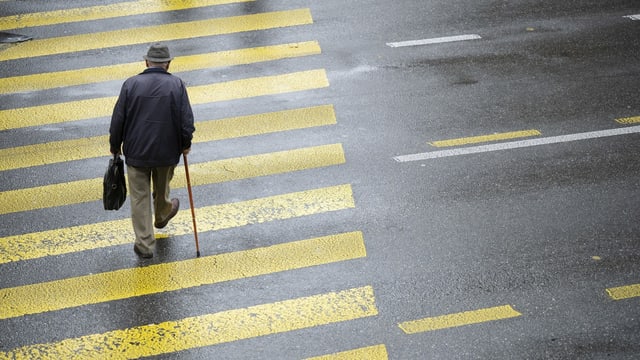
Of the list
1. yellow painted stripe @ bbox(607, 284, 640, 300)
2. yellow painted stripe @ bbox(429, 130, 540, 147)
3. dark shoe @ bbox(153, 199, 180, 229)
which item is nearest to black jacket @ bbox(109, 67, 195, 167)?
dark shoe @ bbox(153, 199, 180, 229)

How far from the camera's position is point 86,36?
45.8 ft

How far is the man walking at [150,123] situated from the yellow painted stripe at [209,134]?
7.35ft

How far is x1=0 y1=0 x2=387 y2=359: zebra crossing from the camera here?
801cm

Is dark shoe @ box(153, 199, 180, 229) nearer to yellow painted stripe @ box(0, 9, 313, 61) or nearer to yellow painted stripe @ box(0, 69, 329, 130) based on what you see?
yellow painted stripe @ box(0, 69, 329, 130)

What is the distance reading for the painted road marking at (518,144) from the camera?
10.7m

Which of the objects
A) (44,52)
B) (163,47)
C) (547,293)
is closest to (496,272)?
(547,293)

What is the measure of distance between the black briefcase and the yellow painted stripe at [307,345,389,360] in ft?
8.70

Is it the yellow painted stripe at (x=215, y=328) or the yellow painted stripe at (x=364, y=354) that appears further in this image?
the yellow painted stripe at (x=215, y=328)

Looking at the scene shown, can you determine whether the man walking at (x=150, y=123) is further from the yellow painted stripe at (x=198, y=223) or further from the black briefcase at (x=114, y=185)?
the yellow painted stripe at (x=198, y=223)

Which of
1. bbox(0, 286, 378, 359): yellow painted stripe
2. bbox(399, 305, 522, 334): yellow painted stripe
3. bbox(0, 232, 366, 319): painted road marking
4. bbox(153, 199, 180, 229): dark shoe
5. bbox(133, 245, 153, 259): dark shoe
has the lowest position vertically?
bbox(399, 305, 522, 334): yellow painted stripe

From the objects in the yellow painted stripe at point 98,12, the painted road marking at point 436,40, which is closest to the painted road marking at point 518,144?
the painted road marking at point 436,40

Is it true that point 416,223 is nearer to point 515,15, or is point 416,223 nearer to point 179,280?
point 179,280

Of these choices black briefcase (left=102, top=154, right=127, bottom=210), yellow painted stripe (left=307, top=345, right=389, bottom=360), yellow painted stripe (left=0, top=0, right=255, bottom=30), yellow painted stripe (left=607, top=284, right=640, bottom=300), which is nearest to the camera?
yellow painted stripe (left=307, top=345, right=389, bottom=360)

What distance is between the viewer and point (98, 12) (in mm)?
14680
